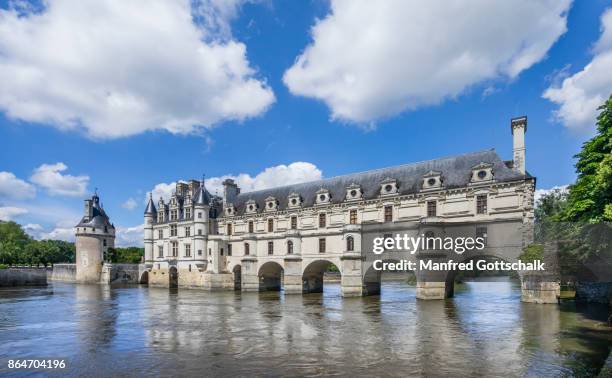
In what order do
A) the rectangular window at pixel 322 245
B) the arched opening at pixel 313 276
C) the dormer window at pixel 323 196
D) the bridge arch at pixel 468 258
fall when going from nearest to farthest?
the bridge arch at pixel 468 258, the rectangular window at pixel 322 245, the dormer window at pixel 323 196, the arched opening at pixel 313 276

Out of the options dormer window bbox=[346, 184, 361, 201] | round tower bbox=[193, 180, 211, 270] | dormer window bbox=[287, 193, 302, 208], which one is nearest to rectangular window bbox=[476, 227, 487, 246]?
dormer window bbox=[346, 184, 361, 201]

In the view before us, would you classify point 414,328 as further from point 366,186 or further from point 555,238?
point 366,186

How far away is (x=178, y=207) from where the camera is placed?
53.0 meters

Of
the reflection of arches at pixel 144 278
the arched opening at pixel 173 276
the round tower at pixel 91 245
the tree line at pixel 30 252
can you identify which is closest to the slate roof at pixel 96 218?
the round tower at pixel 91 245

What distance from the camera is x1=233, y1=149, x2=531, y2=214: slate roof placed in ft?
104

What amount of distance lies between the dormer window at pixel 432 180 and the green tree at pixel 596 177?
11223 millimetres

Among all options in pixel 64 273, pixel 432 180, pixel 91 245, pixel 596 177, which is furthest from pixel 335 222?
pixel 64 273

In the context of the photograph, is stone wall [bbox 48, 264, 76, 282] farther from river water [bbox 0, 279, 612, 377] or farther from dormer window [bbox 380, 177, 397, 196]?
dormer window [bbox 380, 177, 397, 196]

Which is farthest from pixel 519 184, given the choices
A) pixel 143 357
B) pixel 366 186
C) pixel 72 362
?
pixel 72 362

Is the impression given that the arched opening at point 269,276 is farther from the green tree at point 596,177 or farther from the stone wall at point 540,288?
the green tree at point 596,177

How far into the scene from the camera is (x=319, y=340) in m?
17.1

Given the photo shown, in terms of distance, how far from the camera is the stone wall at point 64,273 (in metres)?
67.0

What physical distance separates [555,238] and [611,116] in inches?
370

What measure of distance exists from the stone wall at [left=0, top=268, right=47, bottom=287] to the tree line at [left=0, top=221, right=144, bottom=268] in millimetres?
→ 9888
